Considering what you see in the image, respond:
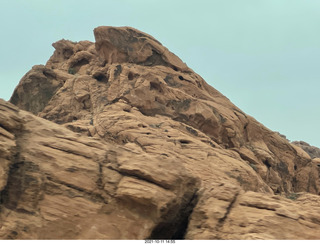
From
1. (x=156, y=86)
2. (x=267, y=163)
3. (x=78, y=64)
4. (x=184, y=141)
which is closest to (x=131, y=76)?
(x=156, y=86)

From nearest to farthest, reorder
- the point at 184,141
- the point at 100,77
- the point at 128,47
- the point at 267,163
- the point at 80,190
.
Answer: the point at 80,190 → the point at 184,141 → the point at 267,163 → the point at 100,77 → the point at 128,47

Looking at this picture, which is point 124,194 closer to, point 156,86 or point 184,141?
point 184,141

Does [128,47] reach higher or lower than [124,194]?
higher

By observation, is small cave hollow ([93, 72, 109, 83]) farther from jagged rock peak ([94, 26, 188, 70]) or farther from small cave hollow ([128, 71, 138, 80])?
small cave hollow ([128, 71, 138, 80])

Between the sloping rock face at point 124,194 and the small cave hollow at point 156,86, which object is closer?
the sloping rock face at point 124,194

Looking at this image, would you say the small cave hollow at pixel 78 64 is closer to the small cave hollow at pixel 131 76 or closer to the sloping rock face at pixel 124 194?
the small cave hollow at pixel 131 76

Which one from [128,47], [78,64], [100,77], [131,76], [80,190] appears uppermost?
[128,47]

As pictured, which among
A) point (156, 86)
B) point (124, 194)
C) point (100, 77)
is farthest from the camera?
point (100, 77)

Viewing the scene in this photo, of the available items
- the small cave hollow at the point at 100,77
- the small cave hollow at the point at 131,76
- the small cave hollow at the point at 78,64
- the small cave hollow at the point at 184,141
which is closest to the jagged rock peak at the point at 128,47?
the small cave hollow at the point at 100,77

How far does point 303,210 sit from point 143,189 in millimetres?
6532

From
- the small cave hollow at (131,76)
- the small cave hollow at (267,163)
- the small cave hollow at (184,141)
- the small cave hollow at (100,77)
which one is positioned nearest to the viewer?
the small cave hollow at (184,141)

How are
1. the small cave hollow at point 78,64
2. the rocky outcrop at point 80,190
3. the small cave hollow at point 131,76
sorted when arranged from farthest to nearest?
the small cave hollow at point 78,64 → the small cave hollow at point 131,76 → the rocky outcrop at point 80,190

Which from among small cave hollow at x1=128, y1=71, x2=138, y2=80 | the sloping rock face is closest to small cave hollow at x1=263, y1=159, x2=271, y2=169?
the sloping rock face

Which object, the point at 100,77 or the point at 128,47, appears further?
the point at 128,47
